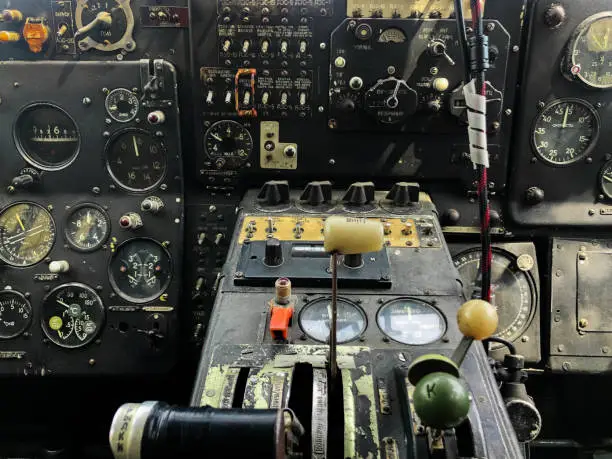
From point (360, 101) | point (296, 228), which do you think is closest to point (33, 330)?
point (296, 228)

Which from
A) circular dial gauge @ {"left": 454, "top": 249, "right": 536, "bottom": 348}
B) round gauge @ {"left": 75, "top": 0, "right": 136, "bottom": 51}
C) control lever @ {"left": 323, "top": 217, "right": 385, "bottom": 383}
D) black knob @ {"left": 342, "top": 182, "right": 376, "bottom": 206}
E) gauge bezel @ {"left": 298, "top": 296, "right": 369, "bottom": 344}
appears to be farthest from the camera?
circular dial gauge @ {"left": 454, "top": 249, "right": 536, "bottom": 348}

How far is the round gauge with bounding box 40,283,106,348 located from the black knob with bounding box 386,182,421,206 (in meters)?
1.67

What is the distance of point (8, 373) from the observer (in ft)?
9.50

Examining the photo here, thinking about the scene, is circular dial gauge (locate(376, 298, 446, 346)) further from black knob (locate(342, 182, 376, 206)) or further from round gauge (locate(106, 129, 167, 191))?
round gauge (locate(106, 129, 167, 191))

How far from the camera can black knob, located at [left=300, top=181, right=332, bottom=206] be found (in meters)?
2.65

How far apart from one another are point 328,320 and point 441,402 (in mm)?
775

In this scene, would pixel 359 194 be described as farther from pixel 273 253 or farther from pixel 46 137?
pixel 46 137

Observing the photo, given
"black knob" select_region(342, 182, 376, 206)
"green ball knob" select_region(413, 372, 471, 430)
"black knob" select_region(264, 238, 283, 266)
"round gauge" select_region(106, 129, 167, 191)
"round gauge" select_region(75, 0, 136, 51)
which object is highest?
"round gauge" select_region(75, 0, 136, 51)

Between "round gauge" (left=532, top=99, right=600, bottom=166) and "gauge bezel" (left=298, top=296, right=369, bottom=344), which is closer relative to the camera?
"gauge bezel" (left=298, top=296, right=369, bottom=344)

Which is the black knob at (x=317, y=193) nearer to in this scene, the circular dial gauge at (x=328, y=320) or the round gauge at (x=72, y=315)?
the circular dial gauge at (x=328, y=320)

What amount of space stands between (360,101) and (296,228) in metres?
0.80

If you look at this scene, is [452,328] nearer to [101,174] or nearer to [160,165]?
[160,165]

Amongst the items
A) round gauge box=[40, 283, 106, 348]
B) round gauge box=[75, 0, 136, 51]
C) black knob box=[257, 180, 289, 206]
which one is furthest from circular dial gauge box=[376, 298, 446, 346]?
round gauge box=[75, 0, 136, 51]

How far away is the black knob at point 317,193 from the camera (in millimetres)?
2654
